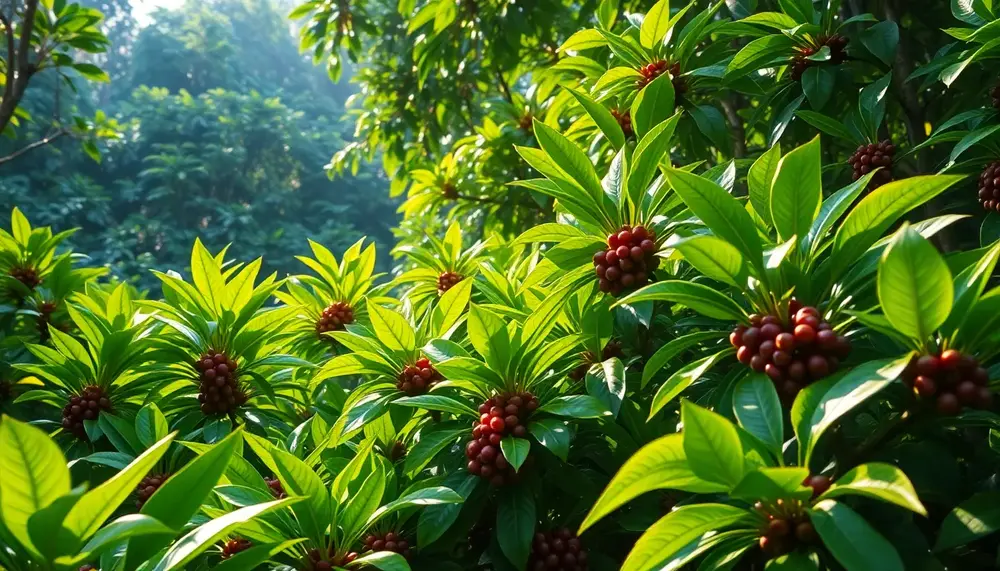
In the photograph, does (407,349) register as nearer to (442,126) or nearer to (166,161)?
(442,126)

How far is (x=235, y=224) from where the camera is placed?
18.0 m

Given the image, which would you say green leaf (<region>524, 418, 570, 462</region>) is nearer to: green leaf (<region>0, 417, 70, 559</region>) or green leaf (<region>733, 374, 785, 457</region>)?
green leaf (<region>733, 374, 785, 457</region>)

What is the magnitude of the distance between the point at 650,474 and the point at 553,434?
30 centimetres

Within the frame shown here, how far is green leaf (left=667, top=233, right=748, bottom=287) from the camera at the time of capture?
0.81 m

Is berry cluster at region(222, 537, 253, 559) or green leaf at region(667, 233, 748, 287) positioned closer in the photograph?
green leaf at region(667, 233, 748, 287)

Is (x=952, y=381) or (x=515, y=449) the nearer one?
(x=952, y=381)

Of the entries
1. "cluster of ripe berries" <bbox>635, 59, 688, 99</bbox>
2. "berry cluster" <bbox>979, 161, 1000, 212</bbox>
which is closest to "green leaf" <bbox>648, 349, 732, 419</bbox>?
Result: "berry cluster" <bbox>979, 161, 1000, 212</bbox>

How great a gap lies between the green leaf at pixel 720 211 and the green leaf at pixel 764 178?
10 centimetres

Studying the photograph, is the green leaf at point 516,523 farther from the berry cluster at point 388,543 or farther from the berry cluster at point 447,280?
the berry cluster at point 447,280

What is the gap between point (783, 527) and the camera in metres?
0.74

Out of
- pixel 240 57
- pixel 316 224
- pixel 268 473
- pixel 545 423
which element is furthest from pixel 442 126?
pixel 240 57

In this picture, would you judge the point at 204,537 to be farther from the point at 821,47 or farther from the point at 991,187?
the point at 821,47

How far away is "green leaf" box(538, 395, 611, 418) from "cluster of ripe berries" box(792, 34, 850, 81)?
0.92 m

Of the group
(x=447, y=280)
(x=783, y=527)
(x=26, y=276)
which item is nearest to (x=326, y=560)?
(x=783, y=527)
